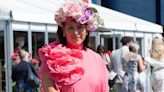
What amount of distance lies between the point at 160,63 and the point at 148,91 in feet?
3.56

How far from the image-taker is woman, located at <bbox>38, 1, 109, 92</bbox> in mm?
3262

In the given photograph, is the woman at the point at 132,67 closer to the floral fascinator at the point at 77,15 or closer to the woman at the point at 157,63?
the woman at the point at 157,63

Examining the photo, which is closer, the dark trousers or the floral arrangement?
the floral arrangement

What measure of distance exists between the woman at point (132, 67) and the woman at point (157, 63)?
2.85 feet

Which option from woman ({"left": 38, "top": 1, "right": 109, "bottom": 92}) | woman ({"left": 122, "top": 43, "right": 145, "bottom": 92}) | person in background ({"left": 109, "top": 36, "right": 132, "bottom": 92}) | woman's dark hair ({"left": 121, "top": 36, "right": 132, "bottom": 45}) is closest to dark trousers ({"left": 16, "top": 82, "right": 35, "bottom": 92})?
person in background ({"left": 109, "top": 36, "right": 132, "bottom": 92})

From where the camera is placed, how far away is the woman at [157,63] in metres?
8.02

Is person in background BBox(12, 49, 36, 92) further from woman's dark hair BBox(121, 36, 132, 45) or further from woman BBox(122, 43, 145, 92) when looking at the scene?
woman's dark hair BBox(121, 36, 132, 45)

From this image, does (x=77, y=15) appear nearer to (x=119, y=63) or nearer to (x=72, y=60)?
(x=72, y=60)

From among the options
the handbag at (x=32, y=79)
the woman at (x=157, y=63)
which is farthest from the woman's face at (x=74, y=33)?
the handbag at (x=32, y=79)

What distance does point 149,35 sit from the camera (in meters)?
18.4

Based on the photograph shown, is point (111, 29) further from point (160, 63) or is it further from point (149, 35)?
point (160, 63)

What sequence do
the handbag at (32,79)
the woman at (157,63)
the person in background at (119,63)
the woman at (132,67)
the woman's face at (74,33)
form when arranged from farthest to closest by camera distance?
the person in background at (119,63) < the handbag at (32,79) < the woman at (132,67) < the woman at (157,63) < the woman's face at (74,33)

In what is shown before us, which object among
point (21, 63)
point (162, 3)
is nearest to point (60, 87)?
point (21, 63)

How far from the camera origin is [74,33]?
3.34 meters
